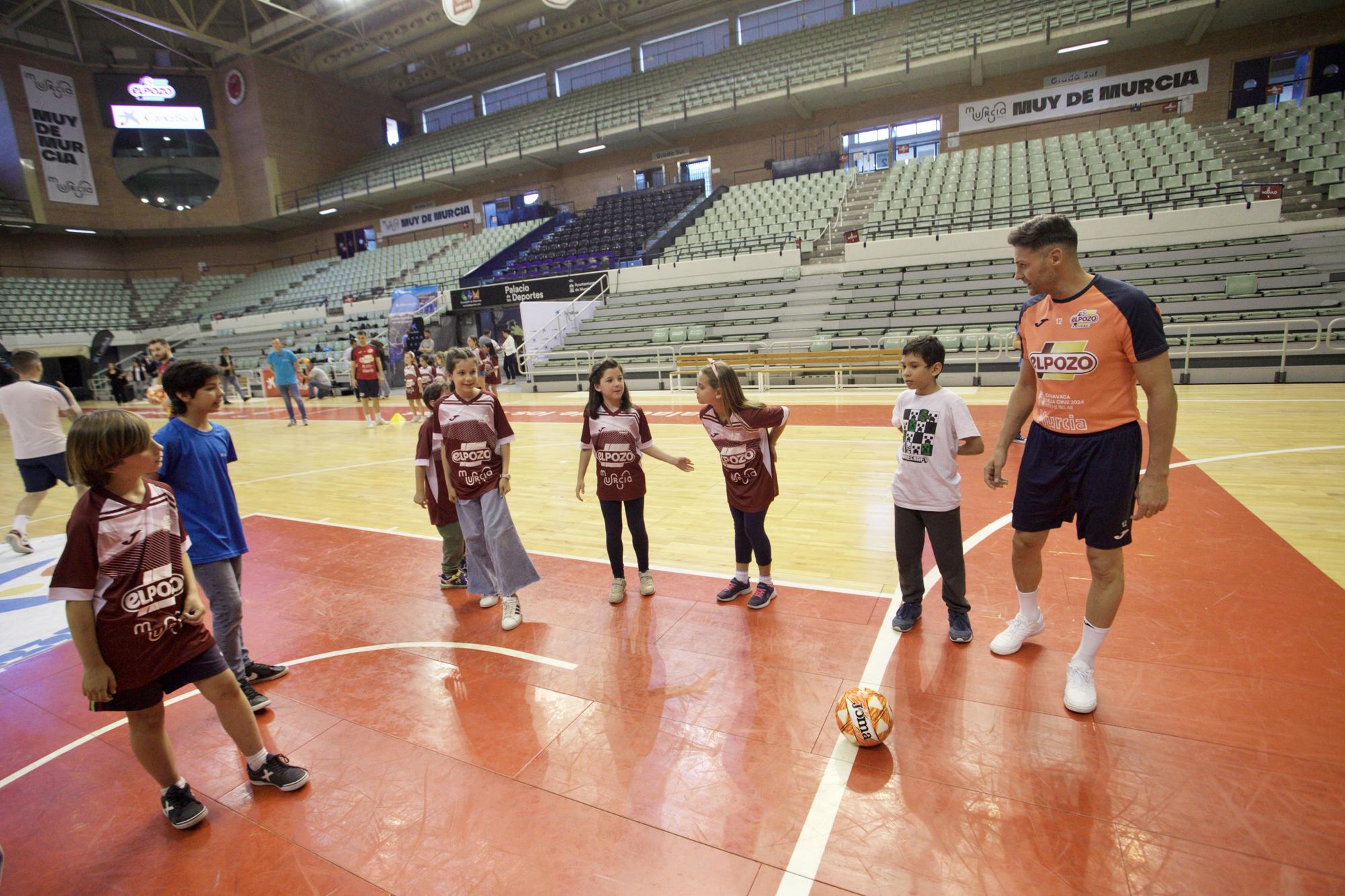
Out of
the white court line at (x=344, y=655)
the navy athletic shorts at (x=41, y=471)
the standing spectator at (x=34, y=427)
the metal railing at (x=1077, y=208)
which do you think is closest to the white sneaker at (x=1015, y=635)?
the white court line at (x=344, y=655)

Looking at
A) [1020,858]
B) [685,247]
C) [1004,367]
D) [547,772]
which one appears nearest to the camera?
[1020,858]

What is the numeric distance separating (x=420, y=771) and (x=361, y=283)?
3183cm

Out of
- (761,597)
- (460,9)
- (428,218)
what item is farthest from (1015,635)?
(428,218)

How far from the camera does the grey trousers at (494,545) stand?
3.80 metres

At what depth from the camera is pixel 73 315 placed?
2852cm

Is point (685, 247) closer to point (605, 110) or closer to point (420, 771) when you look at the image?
point (605, 110)

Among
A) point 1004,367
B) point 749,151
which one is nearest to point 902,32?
point 749,151

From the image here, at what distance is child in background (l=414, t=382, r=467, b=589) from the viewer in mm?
4113

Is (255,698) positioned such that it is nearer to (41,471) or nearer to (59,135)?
(41,471)

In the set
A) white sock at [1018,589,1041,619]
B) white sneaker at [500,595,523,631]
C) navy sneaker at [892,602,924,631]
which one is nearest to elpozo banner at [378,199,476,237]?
white sneaker at [500,595,523,631]

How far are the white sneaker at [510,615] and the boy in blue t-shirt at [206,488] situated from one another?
1.24 meters

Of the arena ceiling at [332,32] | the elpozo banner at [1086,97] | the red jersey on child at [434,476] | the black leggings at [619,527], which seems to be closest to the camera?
the black leggings at [619,527]

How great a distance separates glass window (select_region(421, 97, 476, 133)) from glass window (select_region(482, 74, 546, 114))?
0.90 metres

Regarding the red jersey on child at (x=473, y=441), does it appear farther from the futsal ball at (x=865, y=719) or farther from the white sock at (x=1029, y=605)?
the white sock at (x=1029, y=605)
